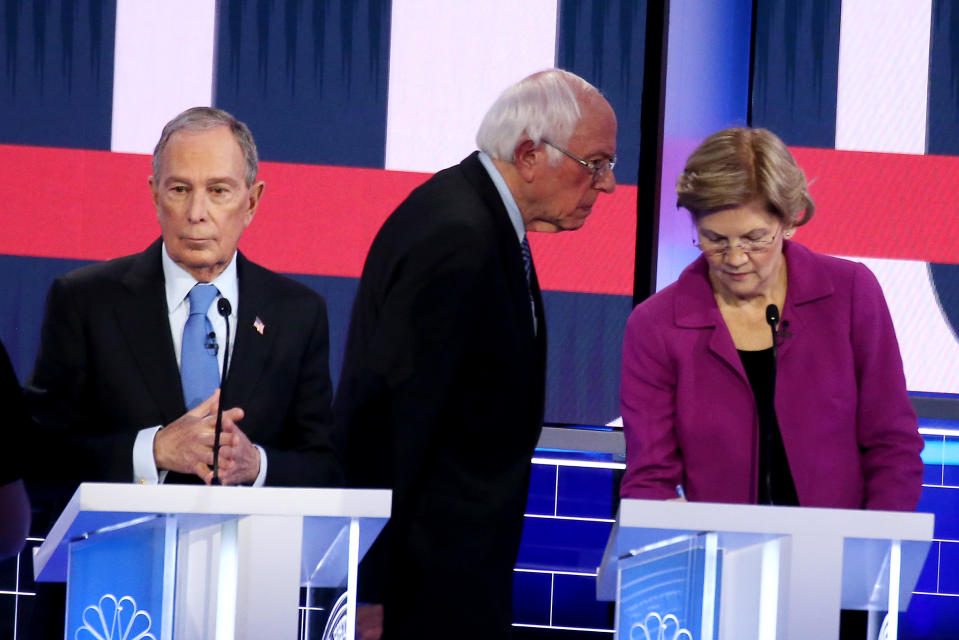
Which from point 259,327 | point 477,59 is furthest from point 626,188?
point 259,327

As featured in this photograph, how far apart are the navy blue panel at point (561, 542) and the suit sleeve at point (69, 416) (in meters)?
1.89

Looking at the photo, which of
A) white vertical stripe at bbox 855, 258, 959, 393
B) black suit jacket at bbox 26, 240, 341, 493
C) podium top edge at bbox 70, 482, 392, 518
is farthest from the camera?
white vertical stripe at bbox 855, 258, 959, 393

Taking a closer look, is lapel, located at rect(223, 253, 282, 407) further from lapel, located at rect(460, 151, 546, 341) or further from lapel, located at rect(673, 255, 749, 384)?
lapel, located at rect(673, 255, 749, 384)

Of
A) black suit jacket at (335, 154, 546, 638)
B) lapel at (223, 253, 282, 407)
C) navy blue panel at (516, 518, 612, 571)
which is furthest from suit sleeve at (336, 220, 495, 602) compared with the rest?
navy blue panel at (516, 518, 612, 571)

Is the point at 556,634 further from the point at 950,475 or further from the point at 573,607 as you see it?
the point at 950,475

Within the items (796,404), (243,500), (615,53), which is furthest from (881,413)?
(615,53)

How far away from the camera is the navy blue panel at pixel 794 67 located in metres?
3.84

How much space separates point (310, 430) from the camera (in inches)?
96.6

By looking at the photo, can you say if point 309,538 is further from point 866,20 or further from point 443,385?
point 866,20

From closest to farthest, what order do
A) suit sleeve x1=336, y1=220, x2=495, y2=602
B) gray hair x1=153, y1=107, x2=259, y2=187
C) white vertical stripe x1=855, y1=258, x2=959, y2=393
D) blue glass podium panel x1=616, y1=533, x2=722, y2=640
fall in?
1. blue glass podium panel x1=616, y1=533, x2=722, y2=640
2. suit sleeve x1=336, y1=220, x2=495, y2=602
3. gray hair x1=153, y1=107, x2=259, y2=187
4. white vertical stripe x1=855, y1=258, x2=959, y2=393

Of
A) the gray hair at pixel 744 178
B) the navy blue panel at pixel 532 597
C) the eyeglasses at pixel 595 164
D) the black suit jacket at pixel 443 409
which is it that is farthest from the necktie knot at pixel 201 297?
the navy blue panel at pixel 532 597

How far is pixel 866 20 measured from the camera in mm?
3875

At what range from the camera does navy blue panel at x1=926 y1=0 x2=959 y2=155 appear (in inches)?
151

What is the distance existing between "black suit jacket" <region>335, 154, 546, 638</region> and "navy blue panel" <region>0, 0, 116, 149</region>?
70.2 inches
